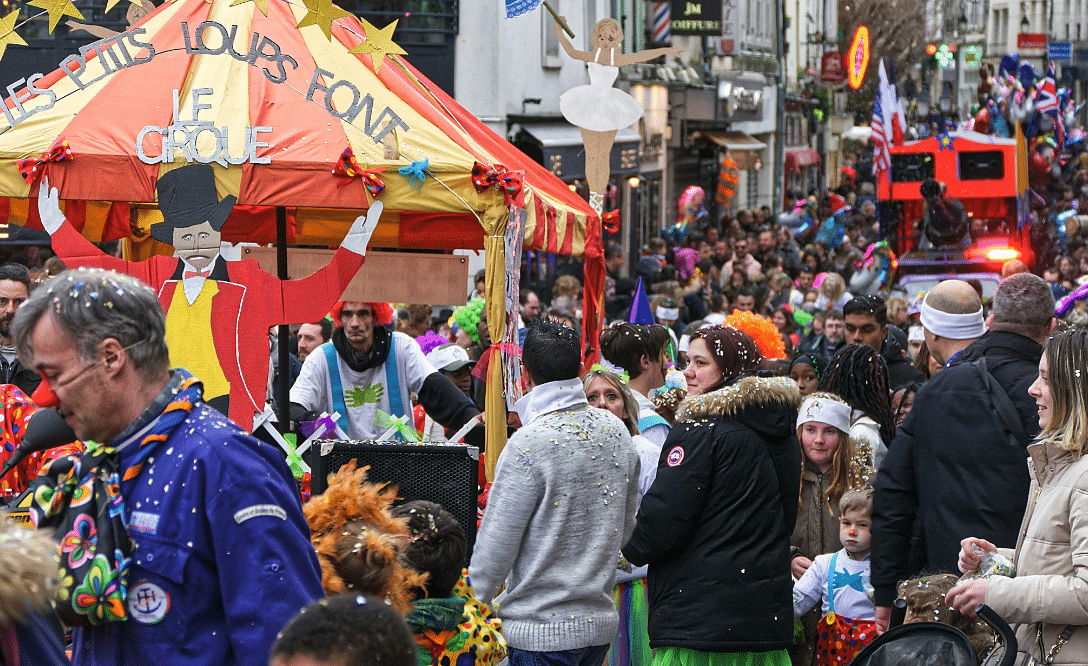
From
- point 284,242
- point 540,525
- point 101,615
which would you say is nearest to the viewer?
point 101,615

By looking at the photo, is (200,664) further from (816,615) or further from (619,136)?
(619,136)

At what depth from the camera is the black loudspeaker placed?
4.65 metres

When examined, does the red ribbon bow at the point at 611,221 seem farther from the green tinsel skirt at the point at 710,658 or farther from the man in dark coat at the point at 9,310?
the green tinsel skirt at the point at 710,658

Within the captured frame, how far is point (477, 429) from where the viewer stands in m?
7.12

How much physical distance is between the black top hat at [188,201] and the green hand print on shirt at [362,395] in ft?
4.36

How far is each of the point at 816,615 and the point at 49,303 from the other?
384 centimetres

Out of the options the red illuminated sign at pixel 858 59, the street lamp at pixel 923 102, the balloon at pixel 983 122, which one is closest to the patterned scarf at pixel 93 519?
the balloon at pixel 983 122

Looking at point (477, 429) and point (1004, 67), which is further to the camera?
point (1004, 67)

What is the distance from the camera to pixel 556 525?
396 cm

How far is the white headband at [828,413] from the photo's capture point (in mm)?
5605

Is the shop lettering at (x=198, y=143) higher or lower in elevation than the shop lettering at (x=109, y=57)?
lower

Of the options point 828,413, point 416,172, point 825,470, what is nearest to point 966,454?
point 828,413

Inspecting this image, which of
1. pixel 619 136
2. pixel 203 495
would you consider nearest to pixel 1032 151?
pixel 619 136

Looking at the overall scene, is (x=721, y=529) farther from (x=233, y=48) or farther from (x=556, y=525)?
(x=233, y=48)
